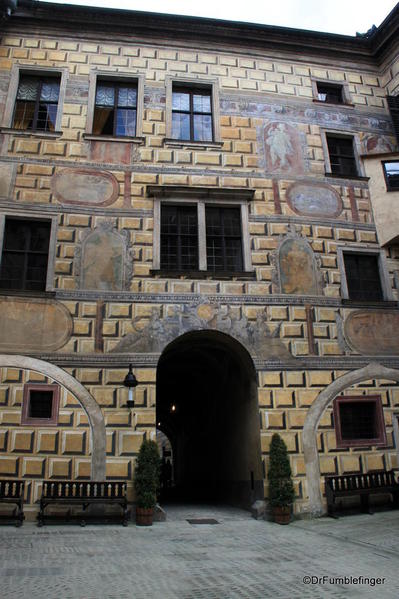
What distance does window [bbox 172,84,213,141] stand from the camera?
515 inches

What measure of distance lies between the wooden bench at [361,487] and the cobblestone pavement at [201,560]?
51cm

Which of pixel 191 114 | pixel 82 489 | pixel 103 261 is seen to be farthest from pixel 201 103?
pixel 82 489

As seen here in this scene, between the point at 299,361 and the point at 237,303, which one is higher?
the point at 237,303

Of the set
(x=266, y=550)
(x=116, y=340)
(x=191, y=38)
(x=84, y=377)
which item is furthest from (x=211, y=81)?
(x=266, y=550)

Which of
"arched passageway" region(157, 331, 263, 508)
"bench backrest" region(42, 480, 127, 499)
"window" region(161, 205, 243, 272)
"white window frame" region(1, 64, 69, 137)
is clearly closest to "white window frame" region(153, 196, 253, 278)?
"window" region(161, 205, 243, 272)

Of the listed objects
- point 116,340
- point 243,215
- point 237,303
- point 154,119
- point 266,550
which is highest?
point 154,119

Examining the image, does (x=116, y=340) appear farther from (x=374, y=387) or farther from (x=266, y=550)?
(x=374, y=387)

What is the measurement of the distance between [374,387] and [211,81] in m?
9.08

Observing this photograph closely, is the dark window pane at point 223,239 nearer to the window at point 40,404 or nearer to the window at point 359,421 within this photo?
the window at point 359,421

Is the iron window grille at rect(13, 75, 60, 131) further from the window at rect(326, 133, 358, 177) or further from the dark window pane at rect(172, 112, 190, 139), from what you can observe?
the window at rect(326, 133, 358, 177)

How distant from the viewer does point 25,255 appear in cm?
1110

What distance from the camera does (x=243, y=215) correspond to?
478 inches

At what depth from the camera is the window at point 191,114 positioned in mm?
13086

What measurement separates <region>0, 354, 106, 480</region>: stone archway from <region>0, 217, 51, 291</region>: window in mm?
1658
